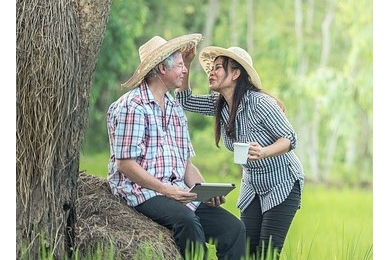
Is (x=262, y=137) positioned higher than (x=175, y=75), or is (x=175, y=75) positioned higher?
(x=175, y=75)

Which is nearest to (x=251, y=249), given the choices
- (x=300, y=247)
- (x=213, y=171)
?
(x=300, y=247)

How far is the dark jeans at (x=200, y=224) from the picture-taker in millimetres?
4652

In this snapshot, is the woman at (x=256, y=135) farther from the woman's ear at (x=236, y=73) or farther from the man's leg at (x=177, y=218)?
the man's leg at (x=177, y=218)

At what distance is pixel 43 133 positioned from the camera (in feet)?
14.6

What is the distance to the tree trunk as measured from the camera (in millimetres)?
4438

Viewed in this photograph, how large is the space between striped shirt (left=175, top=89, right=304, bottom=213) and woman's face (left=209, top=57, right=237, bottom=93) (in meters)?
0.11

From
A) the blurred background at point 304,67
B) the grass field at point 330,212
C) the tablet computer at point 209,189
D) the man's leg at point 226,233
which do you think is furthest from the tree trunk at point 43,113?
the blurred background at point 304,67

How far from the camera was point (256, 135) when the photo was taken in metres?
5.14

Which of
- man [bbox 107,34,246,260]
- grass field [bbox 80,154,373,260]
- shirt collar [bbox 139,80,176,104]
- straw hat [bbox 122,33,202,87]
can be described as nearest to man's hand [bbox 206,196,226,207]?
man [bbox 107,34,246,260]

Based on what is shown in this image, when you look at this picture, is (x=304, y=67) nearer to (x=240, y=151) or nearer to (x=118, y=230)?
(x=240, y=151)

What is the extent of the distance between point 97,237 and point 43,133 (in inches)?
21.9

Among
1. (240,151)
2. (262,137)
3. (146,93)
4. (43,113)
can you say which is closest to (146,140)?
(146,93)

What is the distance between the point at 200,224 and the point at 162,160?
0.34 metres

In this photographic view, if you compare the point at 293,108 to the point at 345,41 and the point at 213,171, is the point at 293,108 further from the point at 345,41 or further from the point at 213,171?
the point at 213,171
